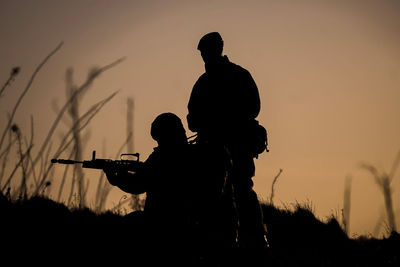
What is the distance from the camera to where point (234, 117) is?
16.7 feet

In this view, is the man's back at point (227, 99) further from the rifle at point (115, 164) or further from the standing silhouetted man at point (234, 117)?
the rifle at point (115, 164)

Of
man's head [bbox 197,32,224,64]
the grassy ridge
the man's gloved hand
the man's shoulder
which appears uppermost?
man's head [bbox 197,32,224,64]

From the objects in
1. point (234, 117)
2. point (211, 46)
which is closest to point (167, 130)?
point (234, 117)

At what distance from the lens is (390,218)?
7.82 feet

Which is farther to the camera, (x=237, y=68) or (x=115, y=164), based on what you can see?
(x=237, y=68)

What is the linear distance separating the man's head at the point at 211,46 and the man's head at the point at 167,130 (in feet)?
4.22

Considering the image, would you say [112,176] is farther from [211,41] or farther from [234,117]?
[211,41]

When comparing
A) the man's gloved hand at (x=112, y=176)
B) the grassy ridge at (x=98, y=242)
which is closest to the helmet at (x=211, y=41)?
the man's gloved hand at (x=112, y=176)

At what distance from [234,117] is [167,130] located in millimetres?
1258

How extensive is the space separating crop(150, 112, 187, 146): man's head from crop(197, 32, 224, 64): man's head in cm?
129

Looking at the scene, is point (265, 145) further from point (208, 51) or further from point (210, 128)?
point (208, 51)

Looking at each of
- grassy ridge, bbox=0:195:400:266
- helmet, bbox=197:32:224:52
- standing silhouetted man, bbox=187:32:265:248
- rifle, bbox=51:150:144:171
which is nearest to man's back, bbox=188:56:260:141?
standing silhouetted man, bbox=187:32:265:248

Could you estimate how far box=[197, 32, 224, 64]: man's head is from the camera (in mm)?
5043

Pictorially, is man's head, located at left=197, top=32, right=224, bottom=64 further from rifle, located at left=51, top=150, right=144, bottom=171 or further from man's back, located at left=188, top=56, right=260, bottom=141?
rifle, located at left=51, top=150, right=144, bottom=171
